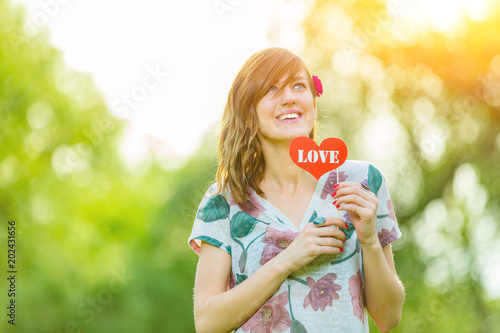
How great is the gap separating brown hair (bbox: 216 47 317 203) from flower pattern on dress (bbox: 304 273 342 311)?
0.43 meters

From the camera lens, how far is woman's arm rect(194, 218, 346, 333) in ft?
6.39

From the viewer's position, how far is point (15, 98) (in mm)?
12625

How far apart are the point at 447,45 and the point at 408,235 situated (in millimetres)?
3733

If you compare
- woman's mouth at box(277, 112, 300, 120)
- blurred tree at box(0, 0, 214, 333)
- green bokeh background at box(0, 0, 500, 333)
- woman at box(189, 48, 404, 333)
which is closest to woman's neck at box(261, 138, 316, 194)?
woman at box(189, 48, 404, 333)

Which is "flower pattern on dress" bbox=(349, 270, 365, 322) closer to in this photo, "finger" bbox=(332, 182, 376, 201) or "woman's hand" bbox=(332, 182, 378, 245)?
"woman's hand" bbox=(332, 182, 378, 245)

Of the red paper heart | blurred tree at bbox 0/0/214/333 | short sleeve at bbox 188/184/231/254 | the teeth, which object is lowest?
short sleeve at bbox 188/184/231/254

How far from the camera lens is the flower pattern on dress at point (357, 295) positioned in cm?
203

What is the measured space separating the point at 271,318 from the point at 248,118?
801 millimetres

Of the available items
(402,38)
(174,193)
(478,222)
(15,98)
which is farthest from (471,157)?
(15,98)

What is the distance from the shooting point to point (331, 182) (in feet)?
7.29

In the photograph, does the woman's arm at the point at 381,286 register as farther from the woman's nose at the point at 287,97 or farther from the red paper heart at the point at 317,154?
the woman's nose at the point at 287,97

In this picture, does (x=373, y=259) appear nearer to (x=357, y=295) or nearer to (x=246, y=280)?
(x=357, y=295)

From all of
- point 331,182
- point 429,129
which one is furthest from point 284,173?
point 429,129

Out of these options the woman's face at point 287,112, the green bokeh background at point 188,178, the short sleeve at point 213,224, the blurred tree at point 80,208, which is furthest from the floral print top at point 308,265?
the blurred tree at point 80,208
